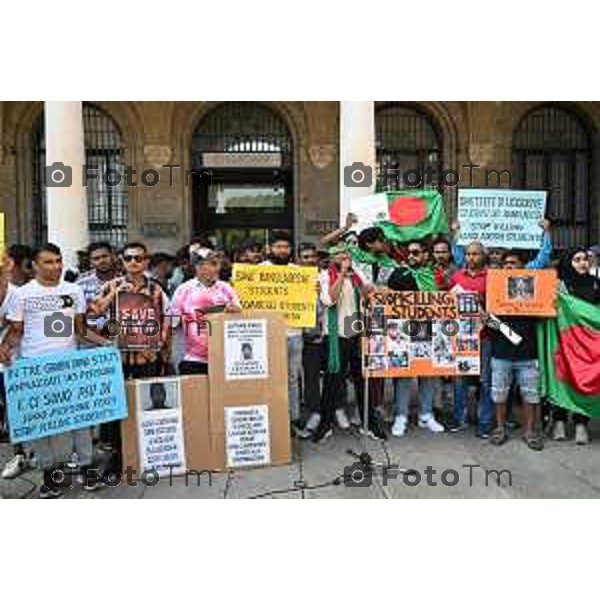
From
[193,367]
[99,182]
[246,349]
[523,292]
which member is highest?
[99,182]

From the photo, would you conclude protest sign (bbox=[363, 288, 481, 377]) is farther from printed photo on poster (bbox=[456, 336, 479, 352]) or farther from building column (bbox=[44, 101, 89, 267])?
building column (bbox=[44, 101, 89, 267])

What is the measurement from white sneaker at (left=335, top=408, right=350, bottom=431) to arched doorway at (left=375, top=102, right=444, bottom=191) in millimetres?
7020

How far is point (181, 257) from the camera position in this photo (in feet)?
25.2

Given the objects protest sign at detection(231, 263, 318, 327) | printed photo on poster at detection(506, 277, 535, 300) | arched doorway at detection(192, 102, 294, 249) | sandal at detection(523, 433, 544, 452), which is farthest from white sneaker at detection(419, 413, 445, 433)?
arched doorway at detection(192, 102, 294, 249)

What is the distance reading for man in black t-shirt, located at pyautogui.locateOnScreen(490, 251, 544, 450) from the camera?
572 centimetres

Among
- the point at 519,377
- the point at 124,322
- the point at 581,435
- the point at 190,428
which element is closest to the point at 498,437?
the point at 519,377

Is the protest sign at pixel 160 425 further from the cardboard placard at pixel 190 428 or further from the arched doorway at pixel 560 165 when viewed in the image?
the arched doorway at pixel 560 165

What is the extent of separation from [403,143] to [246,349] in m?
8.52

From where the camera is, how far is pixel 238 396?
16.9 ft

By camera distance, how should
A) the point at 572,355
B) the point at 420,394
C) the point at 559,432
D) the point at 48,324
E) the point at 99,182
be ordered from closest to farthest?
the point at 48,324 < the point at 572,355 < the point at 559,432 < the point at 420,394 < the point at 99,182

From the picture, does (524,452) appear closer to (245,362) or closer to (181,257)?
(245,362)

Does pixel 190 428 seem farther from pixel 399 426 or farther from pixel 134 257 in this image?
pixel 399 426

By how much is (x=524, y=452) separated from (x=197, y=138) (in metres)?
8.86

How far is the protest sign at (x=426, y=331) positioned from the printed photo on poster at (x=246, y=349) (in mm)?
1117
